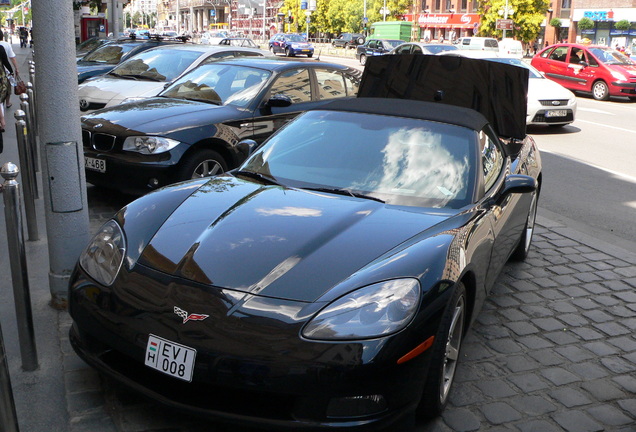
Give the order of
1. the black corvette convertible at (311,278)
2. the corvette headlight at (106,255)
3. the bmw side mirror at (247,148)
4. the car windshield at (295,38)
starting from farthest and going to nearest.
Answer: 1. the car windshield at (295,38)
2. the bmw side mirror at (247,148)
3. the corvette headlight at (106,255)
4. the black corvette convertible at (311,278)

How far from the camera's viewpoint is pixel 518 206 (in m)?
5.01

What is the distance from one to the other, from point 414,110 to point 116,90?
6.35 m

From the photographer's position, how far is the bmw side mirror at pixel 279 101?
7453mm

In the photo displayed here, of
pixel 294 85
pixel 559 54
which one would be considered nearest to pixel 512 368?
pixel 294 85

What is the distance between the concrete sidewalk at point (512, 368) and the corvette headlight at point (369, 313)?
0.72 metres

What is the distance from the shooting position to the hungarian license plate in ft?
21.8

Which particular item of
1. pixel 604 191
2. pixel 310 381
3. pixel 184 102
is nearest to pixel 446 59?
pixel 184 102

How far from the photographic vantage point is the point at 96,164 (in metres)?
6.70

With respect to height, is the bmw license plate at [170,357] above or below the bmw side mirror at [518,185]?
below

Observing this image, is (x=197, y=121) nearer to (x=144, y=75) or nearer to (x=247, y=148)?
(x=247, y=148)

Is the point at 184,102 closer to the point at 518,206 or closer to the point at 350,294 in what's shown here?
the point at 518,206

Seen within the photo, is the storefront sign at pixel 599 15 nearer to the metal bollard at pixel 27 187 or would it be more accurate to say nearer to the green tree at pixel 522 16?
the green tree at pixel 522 16

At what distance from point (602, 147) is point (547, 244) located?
7054mm

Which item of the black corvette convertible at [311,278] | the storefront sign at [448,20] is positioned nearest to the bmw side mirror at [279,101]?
the black corvette convertible at [311,278]
